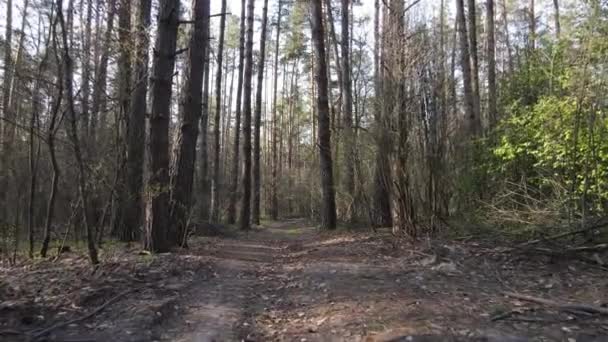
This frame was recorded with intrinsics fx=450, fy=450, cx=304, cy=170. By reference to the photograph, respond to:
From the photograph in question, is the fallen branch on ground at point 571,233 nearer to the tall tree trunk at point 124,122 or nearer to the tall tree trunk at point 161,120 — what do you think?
the tall tree trunk at point 161,120

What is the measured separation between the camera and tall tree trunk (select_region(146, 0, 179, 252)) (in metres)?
7.86

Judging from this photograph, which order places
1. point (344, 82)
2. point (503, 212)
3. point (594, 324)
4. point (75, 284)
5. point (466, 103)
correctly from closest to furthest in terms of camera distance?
point (594, 324)
point (75, 284)
point (503, 212)
point (466, 103)
point (344, 82)

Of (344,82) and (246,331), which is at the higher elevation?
(344,82)

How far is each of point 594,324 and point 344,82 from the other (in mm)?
13186

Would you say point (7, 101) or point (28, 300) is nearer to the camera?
point (28, 300)

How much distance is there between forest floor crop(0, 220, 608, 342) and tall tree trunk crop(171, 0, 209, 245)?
1.70m

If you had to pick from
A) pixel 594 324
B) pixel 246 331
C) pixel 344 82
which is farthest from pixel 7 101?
pixel 594 324

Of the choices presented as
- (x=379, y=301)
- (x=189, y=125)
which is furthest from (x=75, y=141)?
(x=379, y=301)

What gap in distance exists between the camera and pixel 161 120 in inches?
316

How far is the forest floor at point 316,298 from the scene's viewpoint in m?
3.96

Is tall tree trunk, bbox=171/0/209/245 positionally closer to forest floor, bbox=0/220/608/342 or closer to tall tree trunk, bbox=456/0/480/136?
forest floor, bbox=0/220/608/342

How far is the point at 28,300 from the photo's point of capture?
447 cm

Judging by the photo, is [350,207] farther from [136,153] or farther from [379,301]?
[379,301]

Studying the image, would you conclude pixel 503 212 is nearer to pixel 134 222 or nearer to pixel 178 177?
pixel 178 177
